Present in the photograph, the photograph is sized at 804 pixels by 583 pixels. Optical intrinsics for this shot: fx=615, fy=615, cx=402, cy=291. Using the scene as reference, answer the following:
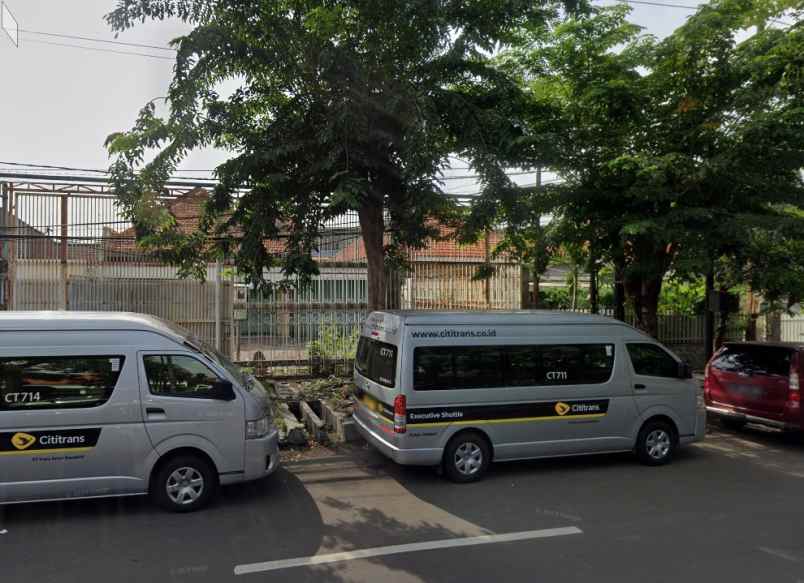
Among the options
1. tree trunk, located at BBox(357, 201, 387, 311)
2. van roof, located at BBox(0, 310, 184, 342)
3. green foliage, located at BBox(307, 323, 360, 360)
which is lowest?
green foliage, located at BBox(307, 323, 360, 360)

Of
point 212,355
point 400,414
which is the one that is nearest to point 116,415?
point 212,355

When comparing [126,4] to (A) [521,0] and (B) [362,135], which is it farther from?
(A) [521,0]

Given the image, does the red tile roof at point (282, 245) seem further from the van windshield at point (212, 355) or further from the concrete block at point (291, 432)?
the van windshield at point (212, 355)

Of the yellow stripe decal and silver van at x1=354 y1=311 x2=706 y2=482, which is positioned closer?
the yellow stripe decal

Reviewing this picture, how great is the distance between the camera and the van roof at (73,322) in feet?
19.7

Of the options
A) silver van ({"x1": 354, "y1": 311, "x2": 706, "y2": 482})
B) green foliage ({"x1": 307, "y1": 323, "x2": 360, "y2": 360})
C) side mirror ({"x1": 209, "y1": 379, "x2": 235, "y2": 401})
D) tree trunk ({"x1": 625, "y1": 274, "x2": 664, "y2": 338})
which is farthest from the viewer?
green foliage ({"x1": 307, "y1": 323, "x2": 360, "y2": 360})

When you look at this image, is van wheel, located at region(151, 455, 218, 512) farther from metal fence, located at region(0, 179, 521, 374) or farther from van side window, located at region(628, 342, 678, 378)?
van side window, located at region(628, 342, 678, 378)

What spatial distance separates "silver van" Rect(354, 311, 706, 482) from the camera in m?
6.99

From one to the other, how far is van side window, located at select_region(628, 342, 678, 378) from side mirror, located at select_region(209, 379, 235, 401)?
5005 millimetres

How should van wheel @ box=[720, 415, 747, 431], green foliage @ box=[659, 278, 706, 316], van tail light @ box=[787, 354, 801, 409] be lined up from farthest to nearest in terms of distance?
green foliage @ box=[659, 278, 706, 316], van wheel @ box=[720, 415, 747, 431], van tail light @ box=[787, 354, 801, 409]

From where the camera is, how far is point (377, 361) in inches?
300

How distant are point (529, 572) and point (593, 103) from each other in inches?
297

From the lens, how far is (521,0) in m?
8.57

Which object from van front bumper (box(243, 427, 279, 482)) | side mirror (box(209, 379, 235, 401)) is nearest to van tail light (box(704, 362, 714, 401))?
van front bumper (box(243, 427, 279, 482))
